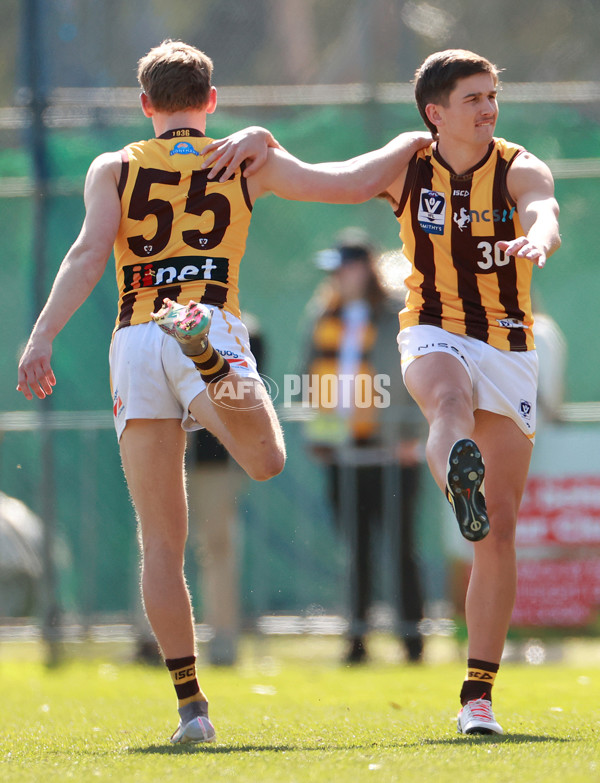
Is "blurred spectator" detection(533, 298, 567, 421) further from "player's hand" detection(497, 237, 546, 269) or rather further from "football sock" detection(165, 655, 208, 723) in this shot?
"football sock" detection(165, 655, 208, 723)

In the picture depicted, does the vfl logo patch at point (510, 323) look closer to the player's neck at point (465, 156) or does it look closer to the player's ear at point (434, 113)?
the player's neck at point (465, 156)

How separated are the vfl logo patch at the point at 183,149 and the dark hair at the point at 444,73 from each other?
86cm

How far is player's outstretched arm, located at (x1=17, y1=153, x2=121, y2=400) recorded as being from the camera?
4.05 m

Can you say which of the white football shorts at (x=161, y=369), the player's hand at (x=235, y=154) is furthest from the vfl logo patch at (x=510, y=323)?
the player's hand at (x=235, y=154)

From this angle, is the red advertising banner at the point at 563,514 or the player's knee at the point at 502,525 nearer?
the player's knee at the point at 502,525

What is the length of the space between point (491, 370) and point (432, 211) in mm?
606

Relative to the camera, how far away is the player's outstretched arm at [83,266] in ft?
13.3

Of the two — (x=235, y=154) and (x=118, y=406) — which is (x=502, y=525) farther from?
(x=235, y=154)

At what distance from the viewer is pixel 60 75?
26.0 ft

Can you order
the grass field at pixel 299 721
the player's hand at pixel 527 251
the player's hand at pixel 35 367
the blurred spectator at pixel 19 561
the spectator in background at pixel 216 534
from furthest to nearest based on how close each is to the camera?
1. the blurred spectator at pixel 19 561
2. the spectator in background at pixel 216 534
3. the player's hand at pixel 35 367
4. the player's hand at pixel 527 251
5. the grass field at pixel 299 721

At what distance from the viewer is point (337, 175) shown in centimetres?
435

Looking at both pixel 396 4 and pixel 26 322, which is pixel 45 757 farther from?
pixel 396 4

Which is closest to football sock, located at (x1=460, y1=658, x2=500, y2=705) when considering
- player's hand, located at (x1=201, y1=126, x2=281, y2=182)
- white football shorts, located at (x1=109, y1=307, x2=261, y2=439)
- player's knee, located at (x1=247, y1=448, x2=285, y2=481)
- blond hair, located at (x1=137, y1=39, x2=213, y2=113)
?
player's knee, located at (x1=247, y1=448, x2=285, y2=481)

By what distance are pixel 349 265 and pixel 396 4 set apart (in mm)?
1873
